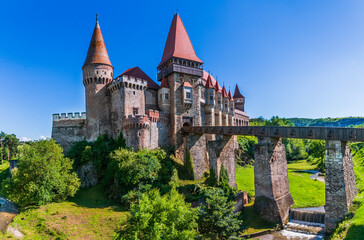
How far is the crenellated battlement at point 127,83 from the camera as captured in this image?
33.8m

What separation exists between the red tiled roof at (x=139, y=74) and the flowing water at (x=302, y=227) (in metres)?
26.4

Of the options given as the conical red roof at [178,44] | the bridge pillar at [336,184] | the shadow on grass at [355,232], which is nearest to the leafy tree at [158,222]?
the shadow on grass at [355,232]

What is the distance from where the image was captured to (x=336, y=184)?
19391mm

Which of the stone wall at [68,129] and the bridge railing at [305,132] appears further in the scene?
the stone wall at [68,129]

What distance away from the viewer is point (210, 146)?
106 feet

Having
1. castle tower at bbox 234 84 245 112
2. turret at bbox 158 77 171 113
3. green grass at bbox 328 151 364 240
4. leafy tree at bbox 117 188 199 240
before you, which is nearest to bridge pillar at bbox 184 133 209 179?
turret at bbox 158 77 171 113

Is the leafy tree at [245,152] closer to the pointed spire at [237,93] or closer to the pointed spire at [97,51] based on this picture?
the pointed spire at [237,93]

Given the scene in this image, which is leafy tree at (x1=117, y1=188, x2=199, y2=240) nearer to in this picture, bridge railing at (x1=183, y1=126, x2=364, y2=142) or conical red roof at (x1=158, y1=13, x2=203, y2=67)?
bridge railing at (x1=183, y1=126, x2=364, y2=142)

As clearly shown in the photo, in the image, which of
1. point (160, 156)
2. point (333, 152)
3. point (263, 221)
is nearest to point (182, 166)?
point (160, 156)

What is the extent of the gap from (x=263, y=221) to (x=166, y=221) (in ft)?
42.7

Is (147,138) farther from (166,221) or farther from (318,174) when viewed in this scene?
(318,174)

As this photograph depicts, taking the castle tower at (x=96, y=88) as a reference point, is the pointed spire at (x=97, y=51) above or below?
above

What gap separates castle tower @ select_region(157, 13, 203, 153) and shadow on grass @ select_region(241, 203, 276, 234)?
14067 mm

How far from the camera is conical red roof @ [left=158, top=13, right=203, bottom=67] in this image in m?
39.1
